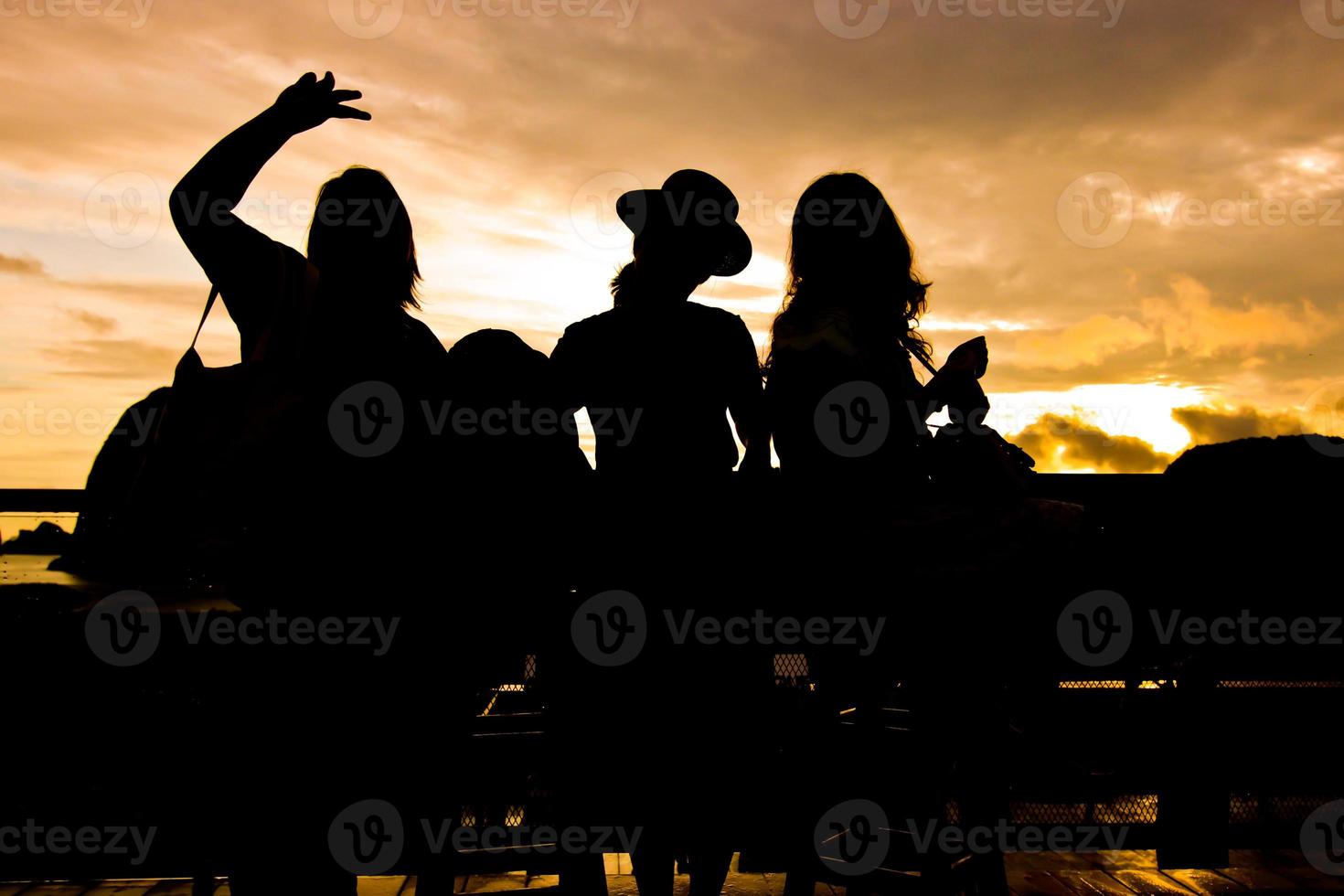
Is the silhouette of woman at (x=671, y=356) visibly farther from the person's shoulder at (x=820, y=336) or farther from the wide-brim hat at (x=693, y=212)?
the person's shoulder at (x=820, y=336)

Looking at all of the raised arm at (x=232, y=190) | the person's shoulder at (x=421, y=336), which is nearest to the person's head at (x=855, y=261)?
the person's shoulder at (x=421, y=336)

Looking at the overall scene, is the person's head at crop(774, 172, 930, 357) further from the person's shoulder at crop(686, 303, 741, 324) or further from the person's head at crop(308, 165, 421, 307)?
the person's head at crop(308, 165, 421, 307)

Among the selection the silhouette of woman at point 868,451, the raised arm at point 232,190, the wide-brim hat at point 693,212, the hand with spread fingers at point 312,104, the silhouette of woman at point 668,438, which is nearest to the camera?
the raised arm at point 232,190

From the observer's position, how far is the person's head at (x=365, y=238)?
5.77 ft

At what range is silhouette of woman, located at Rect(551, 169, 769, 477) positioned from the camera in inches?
86.2

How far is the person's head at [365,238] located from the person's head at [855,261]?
104 cm

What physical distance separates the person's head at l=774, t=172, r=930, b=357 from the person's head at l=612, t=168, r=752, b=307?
7.9 inches

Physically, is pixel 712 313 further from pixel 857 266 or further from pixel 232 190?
pixel 232 190

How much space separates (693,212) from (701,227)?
5cm

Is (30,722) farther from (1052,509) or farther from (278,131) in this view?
(1052,509)

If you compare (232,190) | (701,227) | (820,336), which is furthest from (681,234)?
(232,190)

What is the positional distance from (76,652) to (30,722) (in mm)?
259

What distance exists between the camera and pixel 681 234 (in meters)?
2.29

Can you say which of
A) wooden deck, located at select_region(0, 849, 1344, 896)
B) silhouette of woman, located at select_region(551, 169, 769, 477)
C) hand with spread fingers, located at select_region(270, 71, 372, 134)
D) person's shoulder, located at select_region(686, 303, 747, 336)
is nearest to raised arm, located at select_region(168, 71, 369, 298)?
hand with spread fingers, located at select_region(270, 71, 372, 134)
